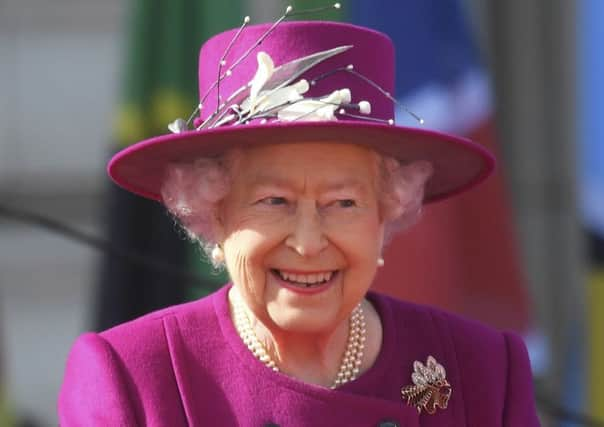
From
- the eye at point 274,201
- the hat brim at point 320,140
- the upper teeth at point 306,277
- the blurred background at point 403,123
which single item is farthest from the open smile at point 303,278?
the blurred background at point 403,123

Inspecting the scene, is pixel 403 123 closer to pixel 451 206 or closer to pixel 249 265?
pixel 451 206

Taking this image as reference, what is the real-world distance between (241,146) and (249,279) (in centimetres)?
23

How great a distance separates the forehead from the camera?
8.87ft

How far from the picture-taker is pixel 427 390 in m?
2.88

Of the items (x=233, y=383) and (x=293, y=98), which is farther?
(x=233, y=383)

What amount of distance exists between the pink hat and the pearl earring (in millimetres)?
174

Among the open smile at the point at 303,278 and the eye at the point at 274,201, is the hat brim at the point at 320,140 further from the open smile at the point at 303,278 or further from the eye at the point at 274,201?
the open smile at the point at 303,278

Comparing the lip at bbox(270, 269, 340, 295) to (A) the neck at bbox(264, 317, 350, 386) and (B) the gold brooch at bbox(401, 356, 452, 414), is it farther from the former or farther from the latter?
(B) the gold brooch at bbox(401, 356, 452, 414)

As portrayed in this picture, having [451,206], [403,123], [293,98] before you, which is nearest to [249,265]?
[293,98]

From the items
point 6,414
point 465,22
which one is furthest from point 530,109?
point 6,414

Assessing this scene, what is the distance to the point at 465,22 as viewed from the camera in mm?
4988

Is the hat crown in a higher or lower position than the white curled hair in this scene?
higher

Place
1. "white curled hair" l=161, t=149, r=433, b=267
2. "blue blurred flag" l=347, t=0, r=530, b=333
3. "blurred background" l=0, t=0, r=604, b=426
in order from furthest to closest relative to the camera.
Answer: "blue blurred flag" l=347, t=0, r=530, b=333, "blurred background" l=0, t=0, r=604, b=426, "white curled hair" l=161, t=149, r=433, b=267

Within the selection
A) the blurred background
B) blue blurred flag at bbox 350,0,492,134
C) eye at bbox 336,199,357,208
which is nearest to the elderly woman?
eye at bbox 336,199,357,208
